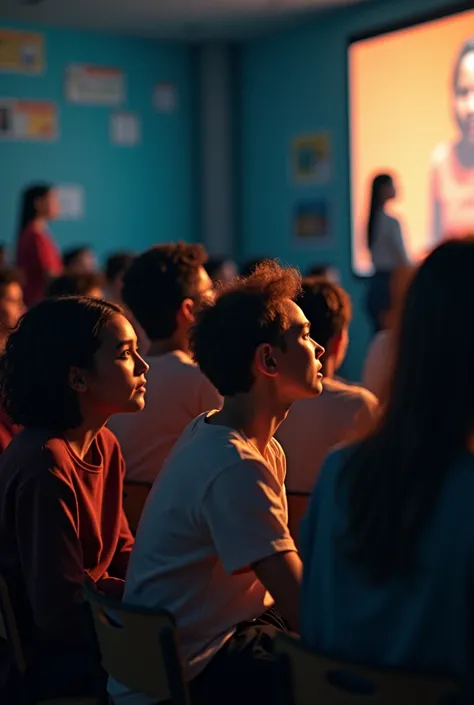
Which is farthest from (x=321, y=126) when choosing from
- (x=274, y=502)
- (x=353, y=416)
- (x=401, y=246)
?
(x=274, y=502)

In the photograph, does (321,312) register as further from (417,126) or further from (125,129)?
(125,129)

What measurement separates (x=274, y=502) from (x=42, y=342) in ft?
2.12

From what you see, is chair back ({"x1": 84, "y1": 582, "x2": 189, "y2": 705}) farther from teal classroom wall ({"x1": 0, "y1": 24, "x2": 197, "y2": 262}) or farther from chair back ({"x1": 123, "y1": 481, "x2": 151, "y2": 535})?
teal classroom wall ({"x1": 0, "y1": 24, "x2": 197, "y2": 262})

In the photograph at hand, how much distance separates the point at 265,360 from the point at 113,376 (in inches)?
16.1

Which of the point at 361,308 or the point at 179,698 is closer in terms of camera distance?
the point at 179,698

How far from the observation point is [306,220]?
29.5 feet

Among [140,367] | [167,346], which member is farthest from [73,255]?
[140,367]

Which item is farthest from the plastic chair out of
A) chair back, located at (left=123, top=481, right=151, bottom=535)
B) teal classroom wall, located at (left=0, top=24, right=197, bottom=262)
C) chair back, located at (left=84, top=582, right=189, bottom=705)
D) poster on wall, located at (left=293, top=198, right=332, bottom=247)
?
teal classroom wall, located at (left=0, top=24, right=197, bottom=262)

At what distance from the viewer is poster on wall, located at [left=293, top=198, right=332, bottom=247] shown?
881cm

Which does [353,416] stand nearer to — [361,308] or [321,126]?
[361,308]

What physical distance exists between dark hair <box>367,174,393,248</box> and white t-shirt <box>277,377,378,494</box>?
487 centimetres

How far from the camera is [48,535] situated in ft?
5.75

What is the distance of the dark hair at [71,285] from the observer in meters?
3.65

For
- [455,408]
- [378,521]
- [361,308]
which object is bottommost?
[361,308]
